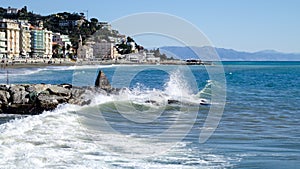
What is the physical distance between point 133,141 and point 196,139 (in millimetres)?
1876

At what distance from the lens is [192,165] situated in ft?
32.7

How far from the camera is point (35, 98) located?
19.8 meters

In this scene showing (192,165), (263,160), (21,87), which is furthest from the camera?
(21,87)

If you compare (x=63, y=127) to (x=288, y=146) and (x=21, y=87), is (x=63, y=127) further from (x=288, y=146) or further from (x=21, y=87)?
(x=21, y=87)

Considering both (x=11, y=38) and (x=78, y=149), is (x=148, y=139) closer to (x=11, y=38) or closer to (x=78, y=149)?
(x=78, y=149)

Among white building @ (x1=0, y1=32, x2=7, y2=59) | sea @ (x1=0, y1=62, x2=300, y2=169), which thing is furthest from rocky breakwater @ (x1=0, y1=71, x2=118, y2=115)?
white building @ (x1=0, y1=32, x2=7, y2=59)

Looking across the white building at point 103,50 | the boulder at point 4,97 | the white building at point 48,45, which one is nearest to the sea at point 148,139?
the boulder at point 4,97

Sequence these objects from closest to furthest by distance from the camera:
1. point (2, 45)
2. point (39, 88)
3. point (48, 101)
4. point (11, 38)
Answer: point (48, 101)
point (39, 88)
point (2, 45)
point (11, 38)

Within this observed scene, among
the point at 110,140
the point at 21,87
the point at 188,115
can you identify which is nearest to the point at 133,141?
the point at 110,140

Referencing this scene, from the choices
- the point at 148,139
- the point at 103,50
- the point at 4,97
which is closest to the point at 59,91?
the point at 4,97

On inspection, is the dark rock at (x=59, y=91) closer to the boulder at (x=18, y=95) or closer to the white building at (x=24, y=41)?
the boulder at (x=18, y=95)

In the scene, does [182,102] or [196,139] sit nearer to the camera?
[196,139]

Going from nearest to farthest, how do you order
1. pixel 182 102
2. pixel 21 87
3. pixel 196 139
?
pixel 196 139 → pixel 21 87 → pixel 182 102

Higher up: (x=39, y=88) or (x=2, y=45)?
(x=2, y=45)
